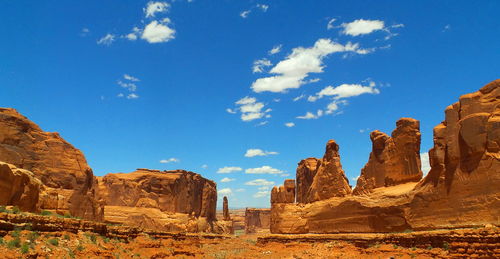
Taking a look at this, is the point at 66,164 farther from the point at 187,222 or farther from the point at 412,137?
the point at 187,222

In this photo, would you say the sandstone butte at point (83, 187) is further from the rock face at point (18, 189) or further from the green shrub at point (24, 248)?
the green shrub at point (24, 248)

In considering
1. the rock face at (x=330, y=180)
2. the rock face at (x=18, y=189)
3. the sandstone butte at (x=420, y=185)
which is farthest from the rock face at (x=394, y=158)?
the rock face at (x=18, y=189)

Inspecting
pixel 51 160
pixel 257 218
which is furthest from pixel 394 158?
pixel 257 218

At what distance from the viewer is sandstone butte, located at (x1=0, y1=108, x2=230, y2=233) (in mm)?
22516

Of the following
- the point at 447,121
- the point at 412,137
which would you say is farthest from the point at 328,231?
the point at 447,121

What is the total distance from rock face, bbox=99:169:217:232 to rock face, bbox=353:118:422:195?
38898mm

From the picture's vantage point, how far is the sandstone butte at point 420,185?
22.7 metres

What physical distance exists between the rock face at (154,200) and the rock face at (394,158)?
128 ft

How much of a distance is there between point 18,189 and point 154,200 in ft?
164

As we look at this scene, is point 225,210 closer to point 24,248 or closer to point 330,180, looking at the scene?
point 330,180

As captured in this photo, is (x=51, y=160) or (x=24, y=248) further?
(x=51, y=160)

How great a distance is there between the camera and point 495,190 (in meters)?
21.7

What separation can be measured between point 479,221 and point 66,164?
32271mm

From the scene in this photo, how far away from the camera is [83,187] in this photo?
36.8m
